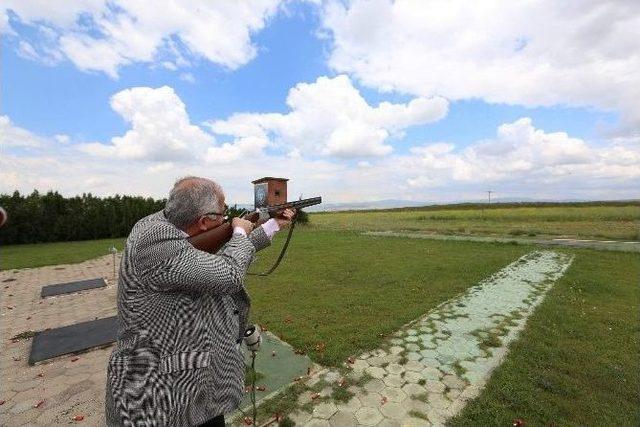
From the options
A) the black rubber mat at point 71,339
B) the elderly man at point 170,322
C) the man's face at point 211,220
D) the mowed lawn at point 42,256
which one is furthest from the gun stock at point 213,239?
the mowed lawn at point 42,256

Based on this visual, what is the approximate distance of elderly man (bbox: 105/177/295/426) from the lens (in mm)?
1775

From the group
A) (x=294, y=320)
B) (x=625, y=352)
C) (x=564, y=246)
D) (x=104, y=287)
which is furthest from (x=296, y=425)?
(x=564, y=246)

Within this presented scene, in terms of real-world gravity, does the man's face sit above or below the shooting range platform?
above

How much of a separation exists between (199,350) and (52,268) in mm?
14193

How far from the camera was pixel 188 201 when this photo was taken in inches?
77.8

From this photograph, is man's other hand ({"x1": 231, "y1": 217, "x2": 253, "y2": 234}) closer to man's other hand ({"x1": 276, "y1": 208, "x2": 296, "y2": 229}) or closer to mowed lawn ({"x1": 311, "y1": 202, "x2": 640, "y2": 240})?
man's other hand ({"x1": 276, "y1": 208, "x2": 296, "y2": 229})

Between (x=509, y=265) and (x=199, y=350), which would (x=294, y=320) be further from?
(x=509, y=265)

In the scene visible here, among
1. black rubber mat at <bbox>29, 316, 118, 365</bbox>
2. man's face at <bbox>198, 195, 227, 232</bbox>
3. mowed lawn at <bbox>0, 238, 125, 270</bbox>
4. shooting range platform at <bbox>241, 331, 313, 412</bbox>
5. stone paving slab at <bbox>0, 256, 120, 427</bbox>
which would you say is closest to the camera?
man's face at <bbox>198, 195, 227, 232</bbox>

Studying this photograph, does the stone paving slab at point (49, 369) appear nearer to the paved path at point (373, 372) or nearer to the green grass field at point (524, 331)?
the paved path at point (373, 372)

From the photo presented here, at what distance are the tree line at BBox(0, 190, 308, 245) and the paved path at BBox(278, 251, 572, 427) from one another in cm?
1540

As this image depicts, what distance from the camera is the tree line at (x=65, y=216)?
799 inches

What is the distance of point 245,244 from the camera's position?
2.12 m

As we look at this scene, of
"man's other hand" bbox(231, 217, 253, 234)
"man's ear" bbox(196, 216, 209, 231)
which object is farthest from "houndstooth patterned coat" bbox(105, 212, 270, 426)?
"man's other hand" bbox(231, 217, 253, 234)

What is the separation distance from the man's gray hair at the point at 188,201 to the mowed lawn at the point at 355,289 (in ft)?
11.7
